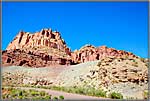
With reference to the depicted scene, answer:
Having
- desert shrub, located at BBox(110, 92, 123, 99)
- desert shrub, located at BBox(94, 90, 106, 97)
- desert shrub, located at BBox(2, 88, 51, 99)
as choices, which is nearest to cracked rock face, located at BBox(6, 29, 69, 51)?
desert shrub, located at BBox(94, 90, 106, 97)

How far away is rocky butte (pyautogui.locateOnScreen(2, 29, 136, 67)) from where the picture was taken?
14739 millimetres

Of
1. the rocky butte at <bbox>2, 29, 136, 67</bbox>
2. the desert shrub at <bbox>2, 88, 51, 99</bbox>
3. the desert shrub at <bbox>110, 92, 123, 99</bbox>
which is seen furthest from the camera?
the rocky butte at <bbox>2, 29, 136, 67</bbox>

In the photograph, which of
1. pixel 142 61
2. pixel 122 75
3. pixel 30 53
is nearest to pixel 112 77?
pixel 122 75


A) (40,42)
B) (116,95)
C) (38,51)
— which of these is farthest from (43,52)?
(116,95)

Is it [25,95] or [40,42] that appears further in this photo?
[40,42]

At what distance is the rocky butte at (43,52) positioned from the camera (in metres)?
14.7

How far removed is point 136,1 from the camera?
5.39m

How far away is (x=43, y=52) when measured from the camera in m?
17.1

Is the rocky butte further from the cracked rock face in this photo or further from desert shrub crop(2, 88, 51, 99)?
desert shrub crop(2, 88, 51, 99)

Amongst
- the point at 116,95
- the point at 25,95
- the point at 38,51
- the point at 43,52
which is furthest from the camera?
the point at 43,52

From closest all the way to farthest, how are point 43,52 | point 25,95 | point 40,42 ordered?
1. point 25,95
2. point 43,52
3. point 40,42

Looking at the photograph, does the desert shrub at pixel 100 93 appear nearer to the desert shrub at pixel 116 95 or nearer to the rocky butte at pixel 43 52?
the desert shrub at pixel 116 95

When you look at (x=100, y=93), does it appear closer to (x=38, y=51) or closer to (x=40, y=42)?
(x=38, y=51)

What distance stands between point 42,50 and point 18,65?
3635 millimetres
